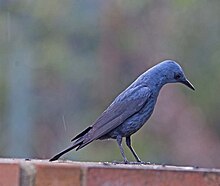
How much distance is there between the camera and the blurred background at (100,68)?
11.8 m

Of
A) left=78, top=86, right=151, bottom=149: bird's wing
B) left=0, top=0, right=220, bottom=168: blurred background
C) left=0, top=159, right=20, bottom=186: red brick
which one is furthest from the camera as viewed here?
left=0, top=0, right=220, bottom=168: blurred background

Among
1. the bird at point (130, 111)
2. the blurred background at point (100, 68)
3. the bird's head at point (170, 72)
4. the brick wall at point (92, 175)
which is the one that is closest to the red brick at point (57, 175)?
the brick wall at point (92, 175)

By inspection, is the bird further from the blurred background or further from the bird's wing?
the blurred background

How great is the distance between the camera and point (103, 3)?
1290 centimetres

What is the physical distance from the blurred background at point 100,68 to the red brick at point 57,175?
361 inches

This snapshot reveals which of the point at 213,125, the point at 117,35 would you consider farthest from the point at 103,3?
the point at 213,125

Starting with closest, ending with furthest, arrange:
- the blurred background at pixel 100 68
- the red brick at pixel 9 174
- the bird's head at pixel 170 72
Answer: the red brick at pixel 9 174, the bird's head at pixel 170 72, the blurred background at pixel 100 68

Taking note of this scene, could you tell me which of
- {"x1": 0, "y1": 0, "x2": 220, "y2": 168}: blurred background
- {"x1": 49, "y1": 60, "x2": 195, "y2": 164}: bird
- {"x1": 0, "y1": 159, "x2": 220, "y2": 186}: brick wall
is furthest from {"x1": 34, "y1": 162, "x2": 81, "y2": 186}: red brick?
{"x1": 0, "y1": 0, "x2": 220, "y2": 168}: blurred background

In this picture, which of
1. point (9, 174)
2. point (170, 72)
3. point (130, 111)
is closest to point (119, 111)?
point (130, 111)

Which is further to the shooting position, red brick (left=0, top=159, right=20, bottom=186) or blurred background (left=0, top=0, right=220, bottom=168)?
blurred background (left=0, top=0, right=220, bottom=168)

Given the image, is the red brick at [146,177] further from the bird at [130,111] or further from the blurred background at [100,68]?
the blurred background at [100,68]

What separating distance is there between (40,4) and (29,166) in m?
10.7

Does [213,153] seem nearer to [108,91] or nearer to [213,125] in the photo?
[213,125]

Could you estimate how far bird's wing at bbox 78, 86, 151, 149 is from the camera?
3471 mm
